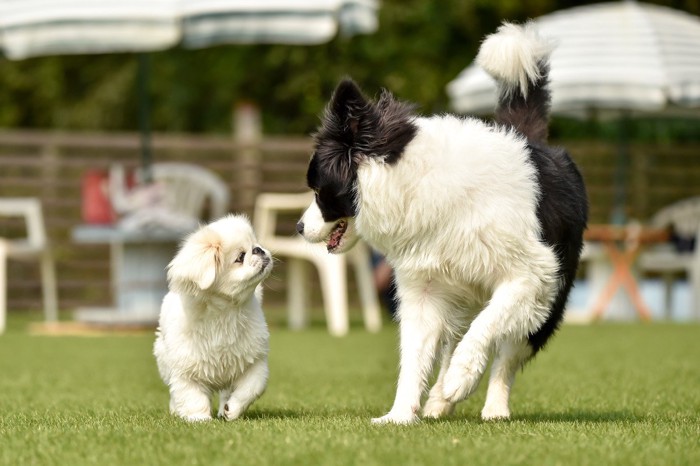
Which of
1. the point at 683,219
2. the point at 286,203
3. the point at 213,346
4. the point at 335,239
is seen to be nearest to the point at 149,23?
the point at 286,203

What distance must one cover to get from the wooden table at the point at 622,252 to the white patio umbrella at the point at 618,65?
136cm

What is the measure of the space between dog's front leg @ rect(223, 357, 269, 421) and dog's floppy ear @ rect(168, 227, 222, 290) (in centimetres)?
42

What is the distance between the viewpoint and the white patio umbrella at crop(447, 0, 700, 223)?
12.6 meters

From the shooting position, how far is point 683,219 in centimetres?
1472

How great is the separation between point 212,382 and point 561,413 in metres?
1.55

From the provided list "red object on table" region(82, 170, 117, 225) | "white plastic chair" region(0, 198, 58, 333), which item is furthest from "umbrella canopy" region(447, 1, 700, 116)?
"white plastic chair" region(0, 198, 58, 333)

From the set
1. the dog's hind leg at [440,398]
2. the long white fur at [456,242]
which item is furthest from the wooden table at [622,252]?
the long white fur at [456,242]

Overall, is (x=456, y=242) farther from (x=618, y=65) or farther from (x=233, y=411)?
(x=618, y=65)

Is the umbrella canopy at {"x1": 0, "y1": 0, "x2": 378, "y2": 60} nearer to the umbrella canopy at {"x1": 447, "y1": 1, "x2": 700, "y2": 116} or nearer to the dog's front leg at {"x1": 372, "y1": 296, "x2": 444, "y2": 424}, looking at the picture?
the umbrella canopy at {"x1": 447, "y1": 1, "x2": 700, "y2": 116}

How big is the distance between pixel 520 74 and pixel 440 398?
5.01 ft

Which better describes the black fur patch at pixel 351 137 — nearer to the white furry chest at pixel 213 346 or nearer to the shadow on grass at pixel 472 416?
the white furry chest at pixel 213 346

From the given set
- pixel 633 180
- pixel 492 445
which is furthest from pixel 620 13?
pixel 492 445

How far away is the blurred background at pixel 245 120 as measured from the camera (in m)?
15.3

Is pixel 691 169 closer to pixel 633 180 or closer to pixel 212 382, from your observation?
pixel 633 180
